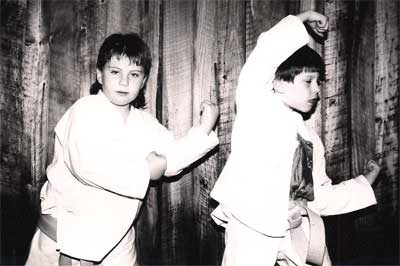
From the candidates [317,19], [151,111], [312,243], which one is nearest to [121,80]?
[151,111]

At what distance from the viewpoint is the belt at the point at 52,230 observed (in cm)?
142

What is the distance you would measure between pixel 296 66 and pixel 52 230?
2.92 feet

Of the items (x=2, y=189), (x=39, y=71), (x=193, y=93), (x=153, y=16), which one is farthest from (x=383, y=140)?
(x=2, y=189)

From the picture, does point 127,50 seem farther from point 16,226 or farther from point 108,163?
point 16,226

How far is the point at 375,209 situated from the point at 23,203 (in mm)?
1273

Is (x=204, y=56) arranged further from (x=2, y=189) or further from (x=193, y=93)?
(x=2, y=189)

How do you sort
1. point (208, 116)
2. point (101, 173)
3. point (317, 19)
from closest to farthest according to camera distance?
point (101, 173)
point (317, 19)
point (208, 116)

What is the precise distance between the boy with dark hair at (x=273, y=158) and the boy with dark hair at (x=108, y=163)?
0.63 ft

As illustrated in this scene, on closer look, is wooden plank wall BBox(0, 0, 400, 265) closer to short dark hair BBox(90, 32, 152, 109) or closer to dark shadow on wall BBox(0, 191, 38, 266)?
dark shadow on wall BBox(0, 191, 38, 266)

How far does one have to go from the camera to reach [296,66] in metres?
1.48

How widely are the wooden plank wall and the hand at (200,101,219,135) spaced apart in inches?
5.8

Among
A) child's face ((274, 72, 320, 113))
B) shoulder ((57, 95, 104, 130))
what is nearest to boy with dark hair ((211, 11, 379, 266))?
child's face ((274, 72, 320, 113))

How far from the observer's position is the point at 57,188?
1.48 m

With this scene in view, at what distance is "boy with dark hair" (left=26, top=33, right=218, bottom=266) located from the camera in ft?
4.57
